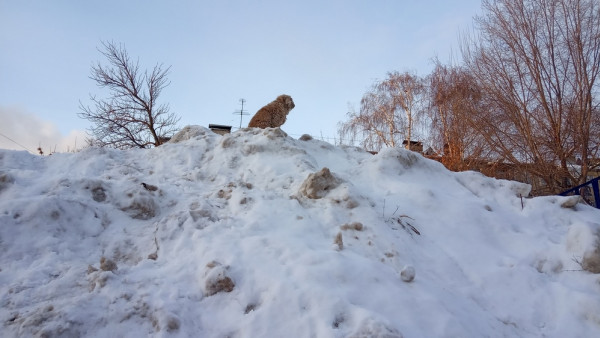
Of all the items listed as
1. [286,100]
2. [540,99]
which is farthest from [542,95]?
[286,100]

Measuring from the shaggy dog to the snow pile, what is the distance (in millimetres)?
3297

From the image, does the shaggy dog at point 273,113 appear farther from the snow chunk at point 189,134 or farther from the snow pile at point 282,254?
the snow pile at point 282,254

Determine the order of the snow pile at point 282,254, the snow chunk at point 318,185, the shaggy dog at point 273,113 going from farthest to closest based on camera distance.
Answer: the shaggy dog at point 273,113, the snow chunk at point 318,185, the snow pile at point 282,254

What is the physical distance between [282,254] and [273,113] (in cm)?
545

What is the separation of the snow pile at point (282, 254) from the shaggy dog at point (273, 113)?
130 inches

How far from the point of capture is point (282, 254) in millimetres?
2496

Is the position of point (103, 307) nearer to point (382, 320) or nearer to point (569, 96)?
point (382, 320)

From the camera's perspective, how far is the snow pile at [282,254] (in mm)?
1960

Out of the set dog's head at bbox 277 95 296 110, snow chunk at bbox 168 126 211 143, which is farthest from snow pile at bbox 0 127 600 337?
dog's head at bbox 277 95 296 110

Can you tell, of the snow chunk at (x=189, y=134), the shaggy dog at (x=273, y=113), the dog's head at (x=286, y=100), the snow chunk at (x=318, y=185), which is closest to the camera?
the snow chunk at (x=318, y=185)

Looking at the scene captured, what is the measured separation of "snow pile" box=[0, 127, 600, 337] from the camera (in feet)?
6.43

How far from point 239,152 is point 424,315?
127 inches

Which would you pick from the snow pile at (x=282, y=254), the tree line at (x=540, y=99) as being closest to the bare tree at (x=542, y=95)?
the tree line at (x=540, y=99)

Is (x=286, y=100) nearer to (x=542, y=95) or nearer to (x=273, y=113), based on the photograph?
(x=273, y=113)
